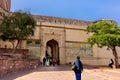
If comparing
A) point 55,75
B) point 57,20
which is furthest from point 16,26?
point 55,75

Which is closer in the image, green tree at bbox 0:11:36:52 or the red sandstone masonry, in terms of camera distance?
the red sandstone masonry

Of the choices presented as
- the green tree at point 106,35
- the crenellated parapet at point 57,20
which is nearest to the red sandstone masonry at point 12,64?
the green tree at point 106,35

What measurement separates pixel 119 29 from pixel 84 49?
6.59m

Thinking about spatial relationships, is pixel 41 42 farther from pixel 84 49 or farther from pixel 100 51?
pixel 100 51

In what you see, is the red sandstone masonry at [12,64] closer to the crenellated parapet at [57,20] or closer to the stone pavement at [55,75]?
the stone pavement at [55,75]

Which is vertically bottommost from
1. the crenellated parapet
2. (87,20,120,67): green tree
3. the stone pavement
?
the stone pavement

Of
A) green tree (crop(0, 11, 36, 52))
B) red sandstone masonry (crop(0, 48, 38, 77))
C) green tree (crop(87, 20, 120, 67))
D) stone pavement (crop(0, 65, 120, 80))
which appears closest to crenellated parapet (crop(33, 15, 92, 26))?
green tree (crop(87, 20, 120, 67))

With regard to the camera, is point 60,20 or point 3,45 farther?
point 60,20

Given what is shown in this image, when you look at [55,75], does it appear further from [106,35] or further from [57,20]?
[57,20]

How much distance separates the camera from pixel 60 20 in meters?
29.2

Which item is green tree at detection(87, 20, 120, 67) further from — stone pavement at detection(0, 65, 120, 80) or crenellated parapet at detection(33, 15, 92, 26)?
stone pavement at detection(0, 65, 120, 80)

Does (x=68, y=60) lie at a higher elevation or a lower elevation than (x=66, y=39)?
lower

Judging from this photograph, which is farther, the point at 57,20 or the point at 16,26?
the point at 57,20

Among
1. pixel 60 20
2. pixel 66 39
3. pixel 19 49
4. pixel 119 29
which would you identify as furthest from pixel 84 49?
pixel 19 49
